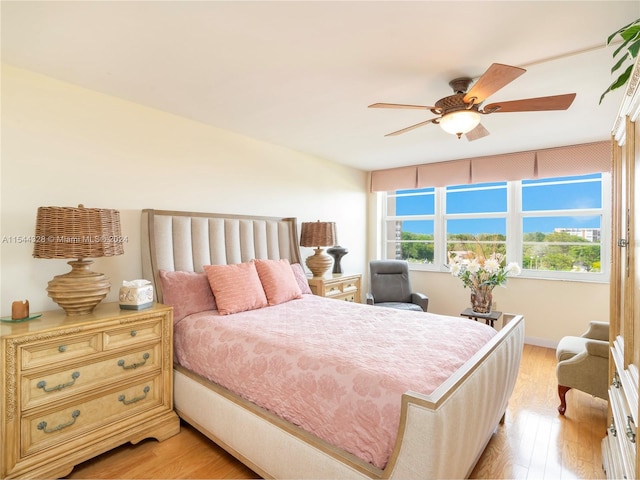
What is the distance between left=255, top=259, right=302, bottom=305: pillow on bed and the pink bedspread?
0.91 ft

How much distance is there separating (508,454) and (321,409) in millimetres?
1366

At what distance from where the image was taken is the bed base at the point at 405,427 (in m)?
1.16

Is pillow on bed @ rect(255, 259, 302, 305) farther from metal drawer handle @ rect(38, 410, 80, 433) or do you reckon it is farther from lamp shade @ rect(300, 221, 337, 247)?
metal drawer handle @ rect(38, 410, 80, 433)

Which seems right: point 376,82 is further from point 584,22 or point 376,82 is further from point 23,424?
point 23,424

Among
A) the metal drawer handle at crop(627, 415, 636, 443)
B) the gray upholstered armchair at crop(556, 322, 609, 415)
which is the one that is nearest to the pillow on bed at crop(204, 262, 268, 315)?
the metal drawer handle at crop(627, 415, 636, 443)

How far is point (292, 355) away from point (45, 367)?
1280 millimetres

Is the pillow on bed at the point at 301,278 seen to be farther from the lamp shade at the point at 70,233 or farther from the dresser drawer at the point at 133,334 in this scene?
the lamp shade at the point at 70,233

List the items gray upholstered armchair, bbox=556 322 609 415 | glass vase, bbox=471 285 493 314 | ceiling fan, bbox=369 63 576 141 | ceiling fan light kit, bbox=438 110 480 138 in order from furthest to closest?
1. glass vase, bbox=471 285 493 314
2. gray upholstered armchair, bbox=556 322 609 415
3. ceiling fan light kit, bbox=438 110 480 138
4. ceiling fan, bbox=369 63 576 141

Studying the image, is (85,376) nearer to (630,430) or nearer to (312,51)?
(312,51)

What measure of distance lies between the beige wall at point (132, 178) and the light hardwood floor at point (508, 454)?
112cm

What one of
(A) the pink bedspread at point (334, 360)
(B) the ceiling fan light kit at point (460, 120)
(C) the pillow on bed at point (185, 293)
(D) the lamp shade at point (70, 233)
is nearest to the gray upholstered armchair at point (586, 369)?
(A) the pink bedspread at point (334, 360)

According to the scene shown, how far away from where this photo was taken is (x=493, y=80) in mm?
1662

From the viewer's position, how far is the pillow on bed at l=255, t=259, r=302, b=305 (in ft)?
9.20

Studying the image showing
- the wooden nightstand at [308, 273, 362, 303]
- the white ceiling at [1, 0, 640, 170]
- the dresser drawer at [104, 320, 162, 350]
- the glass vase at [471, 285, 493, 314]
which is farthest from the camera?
the wooden nightstand at [308, 273, 362, 303]
